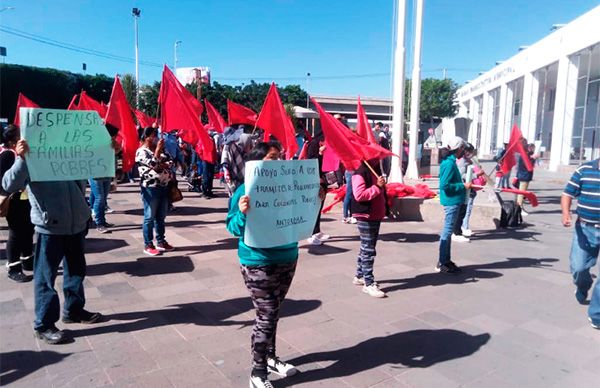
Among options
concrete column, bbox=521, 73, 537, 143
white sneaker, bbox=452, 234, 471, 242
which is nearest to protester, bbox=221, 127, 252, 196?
white sneaker, bbox=452, 234, 471, 242

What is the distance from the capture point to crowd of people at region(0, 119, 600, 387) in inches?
122

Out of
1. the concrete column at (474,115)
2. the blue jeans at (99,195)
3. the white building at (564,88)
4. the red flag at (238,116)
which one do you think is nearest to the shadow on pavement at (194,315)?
the blue jeans at (99,195)

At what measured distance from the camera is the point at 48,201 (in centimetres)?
378

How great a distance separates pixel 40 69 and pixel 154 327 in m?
44.3

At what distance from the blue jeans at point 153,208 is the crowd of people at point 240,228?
0.01m

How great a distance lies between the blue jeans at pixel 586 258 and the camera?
14.3 feet

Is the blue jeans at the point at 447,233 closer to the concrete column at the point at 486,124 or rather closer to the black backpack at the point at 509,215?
the black backpack at the point at 509,215

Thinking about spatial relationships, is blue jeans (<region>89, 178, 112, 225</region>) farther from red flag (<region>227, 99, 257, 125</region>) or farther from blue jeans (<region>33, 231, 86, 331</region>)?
blue jeans (<region>33, 231, 86, 331</region>)

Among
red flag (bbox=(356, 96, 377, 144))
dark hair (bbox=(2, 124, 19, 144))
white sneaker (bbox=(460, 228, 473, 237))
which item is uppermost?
red flag (bbox=(356, 96, 377, 144))

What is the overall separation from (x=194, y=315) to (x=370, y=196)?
224cm

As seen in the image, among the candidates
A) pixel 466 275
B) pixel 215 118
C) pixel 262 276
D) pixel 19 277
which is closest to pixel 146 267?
pixel 19 277

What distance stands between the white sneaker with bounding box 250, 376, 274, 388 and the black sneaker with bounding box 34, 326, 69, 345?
70.7 inches

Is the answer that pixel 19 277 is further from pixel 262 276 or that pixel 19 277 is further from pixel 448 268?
pixel 448 268

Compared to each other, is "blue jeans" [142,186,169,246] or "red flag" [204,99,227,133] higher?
"red flag" [204,99,227,133]
